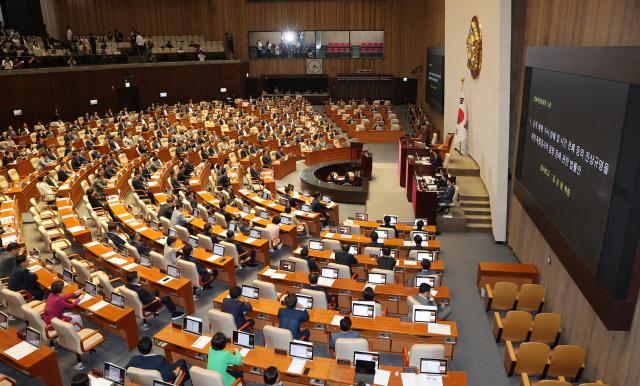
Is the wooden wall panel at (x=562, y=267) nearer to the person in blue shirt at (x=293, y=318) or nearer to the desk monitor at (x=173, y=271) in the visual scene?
the person in blue shirt at (x=293, y=318)

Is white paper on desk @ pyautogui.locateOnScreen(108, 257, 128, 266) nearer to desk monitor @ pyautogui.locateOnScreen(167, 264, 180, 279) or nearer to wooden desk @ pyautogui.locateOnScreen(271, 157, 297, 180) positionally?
desk monitor @ pyautogui.locateOnScreen(167, 264, 180, 279)

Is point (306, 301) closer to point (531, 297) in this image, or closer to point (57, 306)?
point (57, 306)

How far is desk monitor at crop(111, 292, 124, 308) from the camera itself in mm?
8773

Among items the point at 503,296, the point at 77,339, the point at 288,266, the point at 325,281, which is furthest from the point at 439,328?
the point at 77,339

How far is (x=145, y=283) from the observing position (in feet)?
33.4

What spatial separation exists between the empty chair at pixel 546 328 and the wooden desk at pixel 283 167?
13.6 metres

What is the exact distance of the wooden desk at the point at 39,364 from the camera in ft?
23.8

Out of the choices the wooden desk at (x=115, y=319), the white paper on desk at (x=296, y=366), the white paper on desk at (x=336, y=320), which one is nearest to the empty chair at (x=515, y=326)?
the white paper on desk at (x=336, y=320)

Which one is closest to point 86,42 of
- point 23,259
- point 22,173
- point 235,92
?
point 235,92

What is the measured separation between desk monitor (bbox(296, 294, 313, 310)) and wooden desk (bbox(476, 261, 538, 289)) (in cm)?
422

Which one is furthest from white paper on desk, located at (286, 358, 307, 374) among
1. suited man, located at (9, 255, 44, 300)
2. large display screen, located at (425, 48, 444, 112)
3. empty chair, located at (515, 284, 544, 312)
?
large display screen, located at (425, 48, 444, 112)

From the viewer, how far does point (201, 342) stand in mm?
7738

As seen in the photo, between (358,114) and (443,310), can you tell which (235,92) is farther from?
(443,310)

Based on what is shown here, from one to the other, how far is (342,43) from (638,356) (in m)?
37.2
